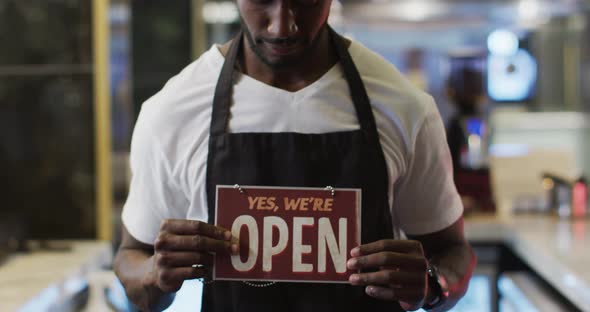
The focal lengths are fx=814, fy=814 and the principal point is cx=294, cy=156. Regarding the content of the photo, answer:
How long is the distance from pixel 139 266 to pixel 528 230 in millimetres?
2328

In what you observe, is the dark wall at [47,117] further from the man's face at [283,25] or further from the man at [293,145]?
the man's face at [283,25]

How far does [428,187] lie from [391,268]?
24cm

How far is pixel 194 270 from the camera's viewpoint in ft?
3.74

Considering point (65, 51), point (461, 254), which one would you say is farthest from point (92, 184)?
point (461, 254)

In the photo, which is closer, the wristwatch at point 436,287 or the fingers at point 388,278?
the fingers at point 388,278

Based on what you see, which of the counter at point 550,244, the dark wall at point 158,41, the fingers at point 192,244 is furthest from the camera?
the dark wall at point 158,41

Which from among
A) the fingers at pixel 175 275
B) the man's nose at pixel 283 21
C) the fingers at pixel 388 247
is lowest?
the fingers at pixel 175 275

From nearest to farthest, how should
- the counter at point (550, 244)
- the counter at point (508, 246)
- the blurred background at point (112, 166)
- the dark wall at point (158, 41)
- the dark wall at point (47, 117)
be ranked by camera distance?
the counter at point (508, 246), the counter at point (550, 244), the blurred background at point (112, 166), the dark wall at point (47, 117), the dark wall at point (158, 41)

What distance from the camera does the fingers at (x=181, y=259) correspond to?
113 centimetres

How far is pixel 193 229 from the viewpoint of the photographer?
112cm

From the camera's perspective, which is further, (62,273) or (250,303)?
(62,273)

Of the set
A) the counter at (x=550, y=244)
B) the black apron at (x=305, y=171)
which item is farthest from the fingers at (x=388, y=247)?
the counter at (x=550, y=244)

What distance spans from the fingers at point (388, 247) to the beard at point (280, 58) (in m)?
0.30

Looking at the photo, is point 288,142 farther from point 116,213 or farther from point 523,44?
point 523,44
